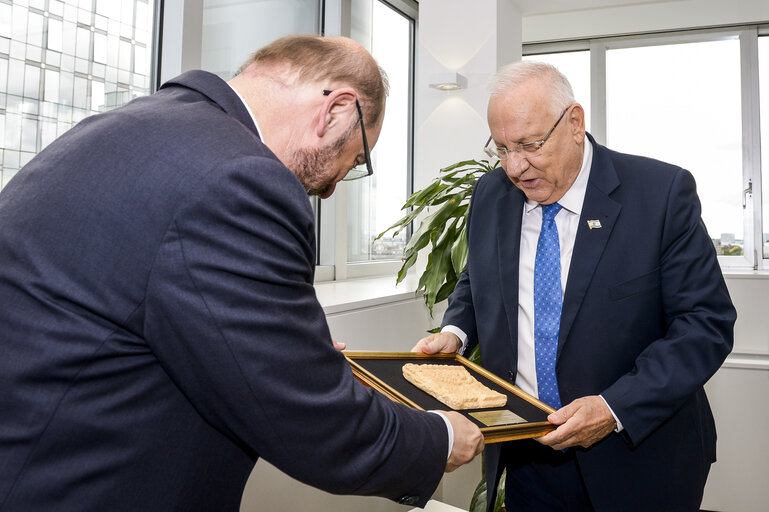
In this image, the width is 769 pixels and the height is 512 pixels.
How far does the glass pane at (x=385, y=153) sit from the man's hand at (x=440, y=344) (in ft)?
7.09

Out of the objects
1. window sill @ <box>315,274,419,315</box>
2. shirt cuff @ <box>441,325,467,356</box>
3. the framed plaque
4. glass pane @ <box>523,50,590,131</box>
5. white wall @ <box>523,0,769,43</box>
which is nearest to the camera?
the framed plaque

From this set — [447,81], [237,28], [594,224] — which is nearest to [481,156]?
[447,81]

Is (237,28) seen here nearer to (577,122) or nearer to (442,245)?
(442,245)

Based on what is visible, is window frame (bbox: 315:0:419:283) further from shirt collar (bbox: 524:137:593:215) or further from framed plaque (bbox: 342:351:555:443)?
shirt collar (bbox: 524:137:593:215)

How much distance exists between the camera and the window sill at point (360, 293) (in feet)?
8.21

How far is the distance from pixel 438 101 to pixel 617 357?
2.60 metres

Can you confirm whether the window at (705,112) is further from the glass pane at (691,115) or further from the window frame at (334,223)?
the window frame at (334,223)

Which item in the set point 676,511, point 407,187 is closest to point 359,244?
point 407,187

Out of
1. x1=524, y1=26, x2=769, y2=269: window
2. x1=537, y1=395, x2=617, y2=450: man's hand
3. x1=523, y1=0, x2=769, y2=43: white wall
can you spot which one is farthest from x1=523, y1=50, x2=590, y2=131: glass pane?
x1=537, y1=395, x2=617, y2=450: man's hand

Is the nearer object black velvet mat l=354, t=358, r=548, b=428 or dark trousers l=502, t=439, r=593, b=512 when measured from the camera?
black velvet mat l=354, t=358, r=548, b=428

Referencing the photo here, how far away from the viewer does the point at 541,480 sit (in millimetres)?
1694

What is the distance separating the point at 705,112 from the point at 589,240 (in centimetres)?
365

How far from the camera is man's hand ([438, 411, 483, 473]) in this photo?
1129 millimetres

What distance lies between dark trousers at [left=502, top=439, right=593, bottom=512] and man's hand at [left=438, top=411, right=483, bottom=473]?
55cm
